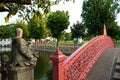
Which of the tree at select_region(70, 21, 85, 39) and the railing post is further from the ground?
the tree at select_region(70, 21, 85, 39)

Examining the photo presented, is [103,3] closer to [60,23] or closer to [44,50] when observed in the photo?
[60,23]

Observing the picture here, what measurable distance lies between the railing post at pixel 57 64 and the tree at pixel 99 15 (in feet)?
92.3

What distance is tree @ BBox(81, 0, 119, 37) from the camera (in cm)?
3300

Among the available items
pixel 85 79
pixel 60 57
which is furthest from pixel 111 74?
pixel 60 57

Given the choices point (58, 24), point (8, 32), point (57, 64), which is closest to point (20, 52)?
point (57, 64)

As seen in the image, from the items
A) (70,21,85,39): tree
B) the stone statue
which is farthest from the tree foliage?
the stone statue

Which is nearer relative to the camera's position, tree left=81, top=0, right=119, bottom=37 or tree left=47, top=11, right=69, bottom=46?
tree left=81, top=0, right=119, bottom=37

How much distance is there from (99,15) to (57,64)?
29.2m

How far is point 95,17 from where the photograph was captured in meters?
33.2

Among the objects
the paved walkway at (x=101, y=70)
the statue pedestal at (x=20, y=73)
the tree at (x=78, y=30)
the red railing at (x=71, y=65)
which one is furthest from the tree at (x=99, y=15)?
the statue pedestal at (x=20, y=73)

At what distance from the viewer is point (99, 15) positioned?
1318 inches

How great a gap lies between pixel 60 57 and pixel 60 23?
41892 millimetres

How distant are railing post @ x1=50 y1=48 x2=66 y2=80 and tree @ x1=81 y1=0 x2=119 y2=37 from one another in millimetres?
28131

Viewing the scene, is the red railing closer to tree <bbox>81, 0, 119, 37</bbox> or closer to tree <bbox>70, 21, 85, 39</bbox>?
tree <bbox>81, 0, 119, 37</bbox>
